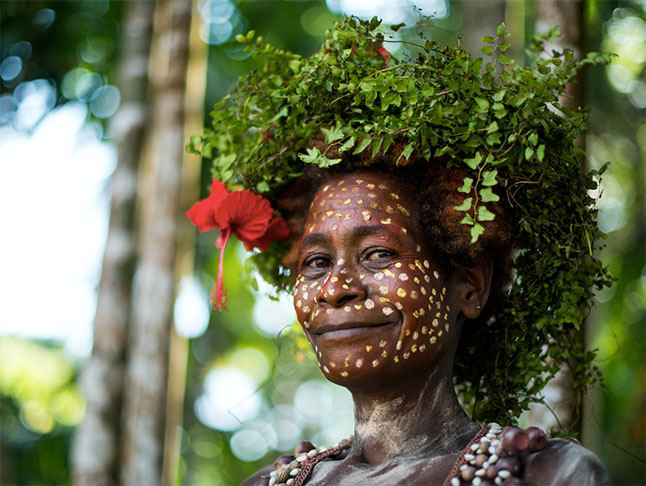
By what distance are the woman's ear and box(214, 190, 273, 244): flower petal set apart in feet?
2.87

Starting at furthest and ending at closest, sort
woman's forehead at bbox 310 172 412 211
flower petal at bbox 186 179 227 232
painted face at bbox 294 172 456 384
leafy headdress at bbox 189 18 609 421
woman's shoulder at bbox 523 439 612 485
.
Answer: flower petal at bbox 186 179 227 232 → woman's forehead at bbox 310 172 412 211 → leafy headdress at bbox 189 18 609 421 → painted face at bbox 294 172 456 384 → woman's shoulder at bbox 523 439 612 485

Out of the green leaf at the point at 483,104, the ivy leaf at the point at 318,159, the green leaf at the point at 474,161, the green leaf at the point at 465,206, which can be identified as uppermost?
the green leaf at the point at 483,104

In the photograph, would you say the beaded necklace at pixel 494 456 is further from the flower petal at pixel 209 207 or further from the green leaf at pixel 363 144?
the flower petal at pixel 209 207

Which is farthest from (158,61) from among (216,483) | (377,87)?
(216,483)

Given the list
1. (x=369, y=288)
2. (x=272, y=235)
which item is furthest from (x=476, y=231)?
(x=272, y=235)

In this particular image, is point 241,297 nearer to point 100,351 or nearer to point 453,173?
point 100,351

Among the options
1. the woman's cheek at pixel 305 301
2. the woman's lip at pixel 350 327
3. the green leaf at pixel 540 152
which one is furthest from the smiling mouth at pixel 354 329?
the green leaf at pixel 540 152

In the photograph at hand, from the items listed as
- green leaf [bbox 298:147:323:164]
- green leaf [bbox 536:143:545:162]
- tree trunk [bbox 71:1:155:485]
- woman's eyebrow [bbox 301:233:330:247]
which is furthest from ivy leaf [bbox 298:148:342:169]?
tree trunk [bbox 71:1:155:485]

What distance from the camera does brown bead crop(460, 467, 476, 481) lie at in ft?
9.00

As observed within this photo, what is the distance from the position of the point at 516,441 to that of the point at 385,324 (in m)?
0.63

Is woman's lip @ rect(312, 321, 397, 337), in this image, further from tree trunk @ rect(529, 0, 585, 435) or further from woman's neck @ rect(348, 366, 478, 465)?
tree trunk @ rect(529, 0, 585, 435)

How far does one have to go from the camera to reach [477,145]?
312 centimetres

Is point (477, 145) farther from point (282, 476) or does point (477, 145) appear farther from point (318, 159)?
point (282, 476)

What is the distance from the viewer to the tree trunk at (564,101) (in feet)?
12.9
